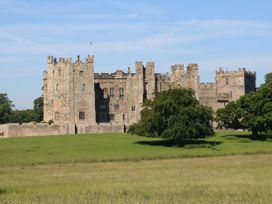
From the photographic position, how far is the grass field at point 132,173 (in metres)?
29.1

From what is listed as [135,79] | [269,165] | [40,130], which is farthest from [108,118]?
[269,165]

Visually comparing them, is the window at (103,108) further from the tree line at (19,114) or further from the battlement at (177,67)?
the tree line at (19,114)

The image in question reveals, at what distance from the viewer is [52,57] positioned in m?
110

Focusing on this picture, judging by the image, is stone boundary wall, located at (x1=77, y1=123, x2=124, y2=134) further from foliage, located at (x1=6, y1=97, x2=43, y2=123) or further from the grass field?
foliage, located at (x1=6, y1=97, x2=43, y2=123)

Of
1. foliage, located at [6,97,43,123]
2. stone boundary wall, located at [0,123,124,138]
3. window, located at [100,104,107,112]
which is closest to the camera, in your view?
stone boundary wall, located at [0,123,124,138]

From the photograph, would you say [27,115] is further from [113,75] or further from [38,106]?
[113,75]

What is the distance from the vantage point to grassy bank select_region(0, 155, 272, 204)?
92.7ft

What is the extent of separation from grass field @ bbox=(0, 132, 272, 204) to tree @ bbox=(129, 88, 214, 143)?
2.45 metres

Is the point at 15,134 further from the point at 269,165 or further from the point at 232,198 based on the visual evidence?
the point at 232,198

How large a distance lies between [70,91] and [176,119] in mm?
33501

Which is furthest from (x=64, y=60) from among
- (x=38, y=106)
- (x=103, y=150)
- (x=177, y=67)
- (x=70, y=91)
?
(x=38, y=106)

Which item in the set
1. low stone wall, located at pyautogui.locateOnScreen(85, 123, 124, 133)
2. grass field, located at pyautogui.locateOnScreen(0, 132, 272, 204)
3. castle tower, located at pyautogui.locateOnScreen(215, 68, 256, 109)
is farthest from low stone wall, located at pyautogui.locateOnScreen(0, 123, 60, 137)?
castle tower, located at pyautogui.locateOnScreen(215, 68, 256, 109)

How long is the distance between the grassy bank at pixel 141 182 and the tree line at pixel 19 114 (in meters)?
99.3

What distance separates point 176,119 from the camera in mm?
78875
